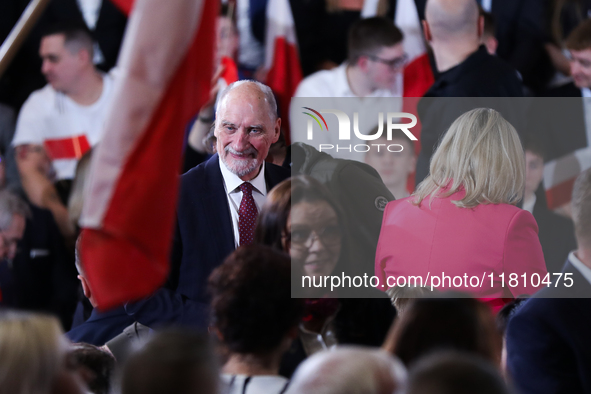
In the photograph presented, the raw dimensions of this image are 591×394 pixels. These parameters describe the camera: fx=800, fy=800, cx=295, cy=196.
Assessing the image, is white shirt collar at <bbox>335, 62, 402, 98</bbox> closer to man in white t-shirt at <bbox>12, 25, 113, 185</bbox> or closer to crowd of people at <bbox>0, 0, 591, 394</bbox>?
crowd of people at <bbox>0, 0, 591, 394</bbox>

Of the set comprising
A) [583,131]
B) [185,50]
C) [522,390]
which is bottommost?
[522,390]

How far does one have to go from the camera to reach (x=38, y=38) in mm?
6164

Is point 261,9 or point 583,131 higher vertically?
point 261,9

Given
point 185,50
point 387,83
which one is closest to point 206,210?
point 185,50

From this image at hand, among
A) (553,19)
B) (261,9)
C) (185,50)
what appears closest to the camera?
(185,50)

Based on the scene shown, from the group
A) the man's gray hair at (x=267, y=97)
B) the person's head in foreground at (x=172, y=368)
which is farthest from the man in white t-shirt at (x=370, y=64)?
the person's head in foreground at (x=172, y=368)

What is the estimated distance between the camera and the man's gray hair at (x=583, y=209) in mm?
2596

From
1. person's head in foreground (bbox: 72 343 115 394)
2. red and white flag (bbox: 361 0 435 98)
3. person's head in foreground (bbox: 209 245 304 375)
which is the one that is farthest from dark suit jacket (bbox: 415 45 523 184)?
person's head in foreground (bbox: 72 343 115 394)

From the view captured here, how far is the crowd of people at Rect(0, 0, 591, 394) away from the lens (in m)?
2.05

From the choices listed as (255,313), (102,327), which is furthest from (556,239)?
(102,327)

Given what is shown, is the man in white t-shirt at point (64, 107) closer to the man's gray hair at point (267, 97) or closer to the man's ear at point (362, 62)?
the man's ear at point (362, 62)

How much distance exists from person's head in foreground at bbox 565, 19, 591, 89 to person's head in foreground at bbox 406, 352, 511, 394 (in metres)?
4.20

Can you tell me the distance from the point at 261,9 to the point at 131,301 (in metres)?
3.81

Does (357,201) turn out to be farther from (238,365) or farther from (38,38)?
(38,38)
